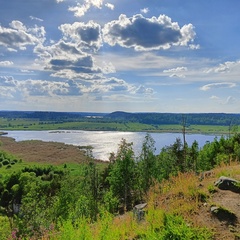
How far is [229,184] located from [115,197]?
3408 centimetres

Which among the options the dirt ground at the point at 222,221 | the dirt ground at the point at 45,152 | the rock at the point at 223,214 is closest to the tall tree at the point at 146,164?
the dirt ground at the point at 222,221

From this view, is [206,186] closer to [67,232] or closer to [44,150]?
[67,232]

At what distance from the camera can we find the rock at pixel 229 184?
451 inches

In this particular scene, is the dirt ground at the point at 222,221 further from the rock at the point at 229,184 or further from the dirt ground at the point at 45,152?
the dirt ground at the point at 45,152

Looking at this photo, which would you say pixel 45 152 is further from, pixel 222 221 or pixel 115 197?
pixel 222 221

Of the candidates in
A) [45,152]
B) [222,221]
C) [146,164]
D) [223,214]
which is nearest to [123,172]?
[146,164]

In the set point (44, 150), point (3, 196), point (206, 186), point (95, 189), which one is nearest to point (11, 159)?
point (44, 150)

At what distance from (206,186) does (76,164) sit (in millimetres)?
100044

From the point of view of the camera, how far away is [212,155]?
51656 millimetres

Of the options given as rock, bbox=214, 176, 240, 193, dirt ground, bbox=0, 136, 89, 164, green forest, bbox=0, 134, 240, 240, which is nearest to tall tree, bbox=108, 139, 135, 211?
green forest, bbox=0, 134, 240, 240

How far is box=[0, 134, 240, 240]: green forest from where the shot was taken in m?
9.16

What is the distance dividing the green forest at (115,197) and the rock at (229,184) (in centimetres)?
115

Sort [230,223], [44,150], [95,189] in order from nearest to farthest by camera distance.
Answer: [230,223] < [95,189] < [44,150]

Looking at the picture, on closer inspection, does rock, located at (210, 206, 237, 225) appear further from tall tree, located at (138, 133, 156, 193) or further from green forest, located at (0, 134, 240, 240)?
tall tree, located at (138, 133, 156, 193)
